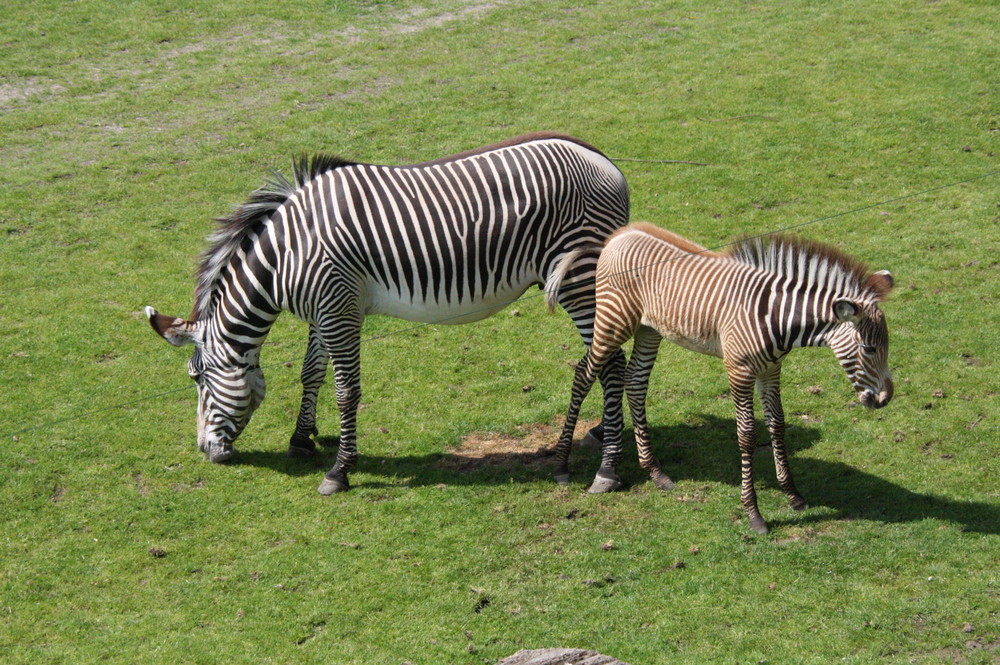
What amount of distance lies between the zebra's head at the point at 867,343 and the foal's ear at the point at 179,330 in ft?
19.8

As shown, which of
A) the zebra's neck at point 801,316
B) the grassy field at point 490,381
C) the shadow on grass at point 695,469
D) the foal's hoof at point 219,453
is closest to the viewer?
the grassy field at point 490,381

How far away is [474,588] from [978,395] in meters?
6.04

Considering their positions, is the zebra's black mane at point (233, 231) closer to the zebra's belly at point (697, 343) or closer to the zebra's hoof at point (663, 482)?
the zebra's belly at point (697, 343)

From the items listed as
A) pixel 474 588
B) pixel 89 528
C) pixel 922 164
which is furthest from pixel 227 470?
pixel 922 164

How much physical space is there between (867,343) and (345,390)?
16.2 feet

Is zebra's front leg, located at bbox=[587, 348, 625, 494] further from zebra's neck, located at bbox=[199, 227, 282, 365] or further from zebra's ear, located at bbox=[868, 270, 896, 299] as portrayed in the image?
zebra's neck, located at bbox=[199, 227, 282, 365]

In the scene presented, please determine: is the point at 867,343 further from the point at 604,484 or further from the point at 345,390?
the point at 345,390

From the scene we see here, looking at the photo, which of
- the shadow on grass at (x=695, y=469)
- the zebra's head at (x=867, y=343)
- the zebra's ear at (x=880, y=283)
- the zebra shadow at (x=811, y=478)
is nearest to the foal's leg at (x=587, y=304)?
the shadow on grass at (x=695, y=469)

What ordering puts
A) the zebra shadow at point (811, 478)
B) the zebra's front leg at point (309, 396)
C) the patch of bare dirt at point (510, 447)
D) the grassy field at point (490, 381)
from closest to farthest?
the grassy field at point (490, 381) → the zebra shadow at point (811, 478) → the patch of bare dirt at point (510, 447) → the zebra's front leg at point (309, 396)

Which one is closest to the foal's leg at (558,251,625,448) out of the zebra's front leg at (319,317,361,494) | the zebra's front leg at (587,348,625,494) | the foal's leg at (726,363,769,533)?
the zebra's front leg at (587,348,625,494)

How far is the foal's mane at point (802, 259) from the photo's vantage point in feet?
29.4

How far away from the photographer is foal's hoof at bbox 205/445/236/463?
10.8m

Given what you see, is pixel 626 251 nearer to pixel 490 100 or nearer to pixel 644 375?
pixel 644 375

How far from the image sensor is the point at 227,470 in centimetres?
1091
